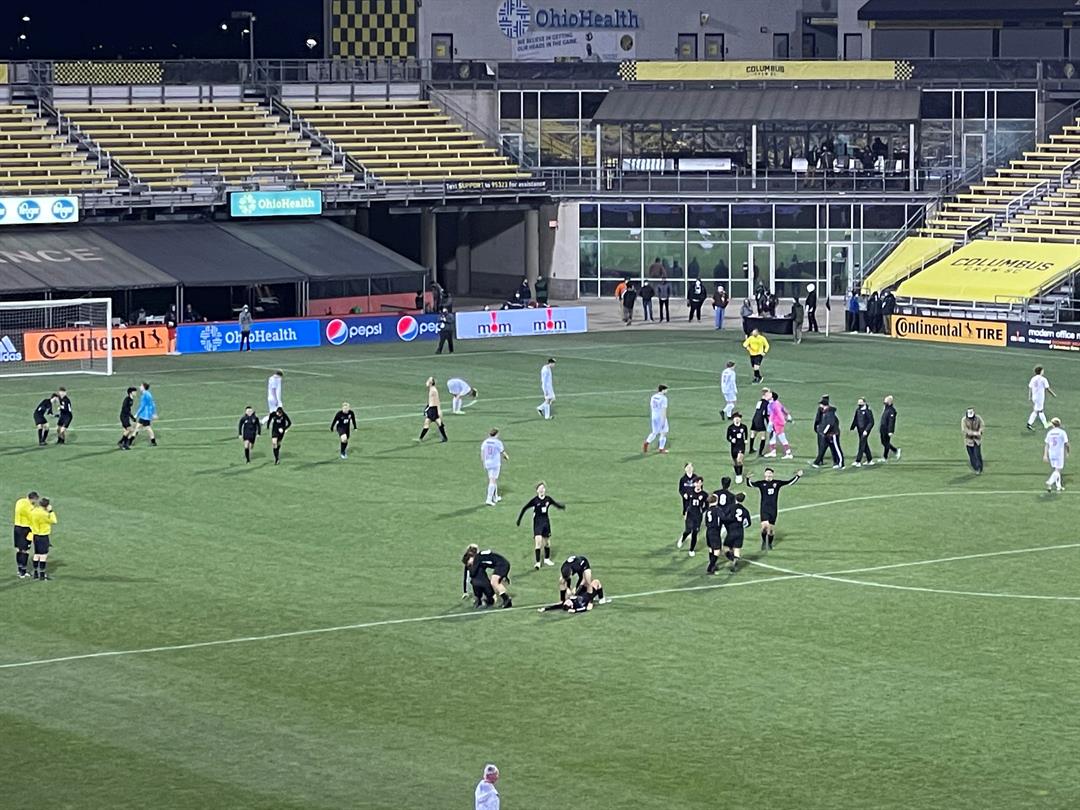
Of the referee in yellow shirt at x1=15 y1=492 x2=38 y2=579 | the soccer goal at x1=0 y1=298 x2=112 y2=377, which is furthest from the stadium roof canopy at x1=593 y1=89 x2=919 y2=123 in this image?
the referee in yellow shirt at x1=15 y1=492 x2=38 y2=579

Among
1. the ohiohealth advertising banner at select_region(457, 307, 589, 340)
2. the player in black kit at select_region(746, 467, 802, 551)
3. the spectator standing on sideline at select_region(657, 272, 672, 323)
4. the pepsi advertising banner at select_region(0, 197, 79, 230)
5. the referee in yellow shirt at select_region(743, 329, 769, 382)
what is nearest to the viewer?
the player in black kit at select_region(746, 467, 802, 551)

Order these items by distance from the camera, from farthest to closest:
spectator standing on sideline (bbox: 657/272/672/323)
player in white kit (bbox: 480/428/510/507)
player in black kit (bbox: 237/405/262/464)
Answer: spectator standing on sideline (bbox: 657/272/672/323) < player in black kit (bbox: 237/405/262/464) < player in white kit (bbox: 480/428/510/507)

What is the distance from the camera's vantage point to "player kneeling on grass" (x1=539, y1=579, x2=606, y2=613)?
105 feet

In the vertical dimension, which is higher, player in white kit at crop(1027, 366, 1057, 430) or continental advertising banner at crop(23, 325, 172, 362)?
continental advertising banner at crop(23, 325, 172, 362)

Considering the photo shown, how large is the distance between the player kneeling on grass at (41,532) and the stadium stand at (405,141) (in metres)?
48.9

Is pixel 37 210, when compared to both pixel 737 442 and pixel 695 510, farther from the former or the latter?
pixel 695 510

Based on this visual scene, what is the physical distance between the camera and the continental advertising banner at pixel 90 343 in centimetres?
6556

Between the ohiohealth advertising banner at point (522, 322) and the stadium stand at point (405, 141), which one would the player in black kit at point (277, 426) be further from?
the stadium stand at point (405, 141)

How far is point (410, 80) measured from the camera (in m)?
88.8

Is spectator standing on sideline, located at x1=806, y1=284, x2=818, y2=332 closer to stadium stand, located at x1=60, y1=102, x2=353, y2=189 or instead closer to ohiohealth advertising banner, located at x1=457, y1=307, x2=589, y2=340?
ohiohealth advertising banner, located at x1=457, y1=307, x2=589, y2=340

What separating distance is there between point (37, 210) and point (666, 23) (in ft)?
116

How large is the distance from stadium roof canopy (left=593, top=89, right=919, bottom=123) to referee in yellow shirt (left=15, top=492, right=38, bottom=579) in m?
55.0

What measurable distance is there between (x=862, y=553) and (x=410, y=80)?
5566 cm

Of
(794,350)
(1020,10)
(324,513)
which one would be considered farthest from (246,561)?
(1020,10)
